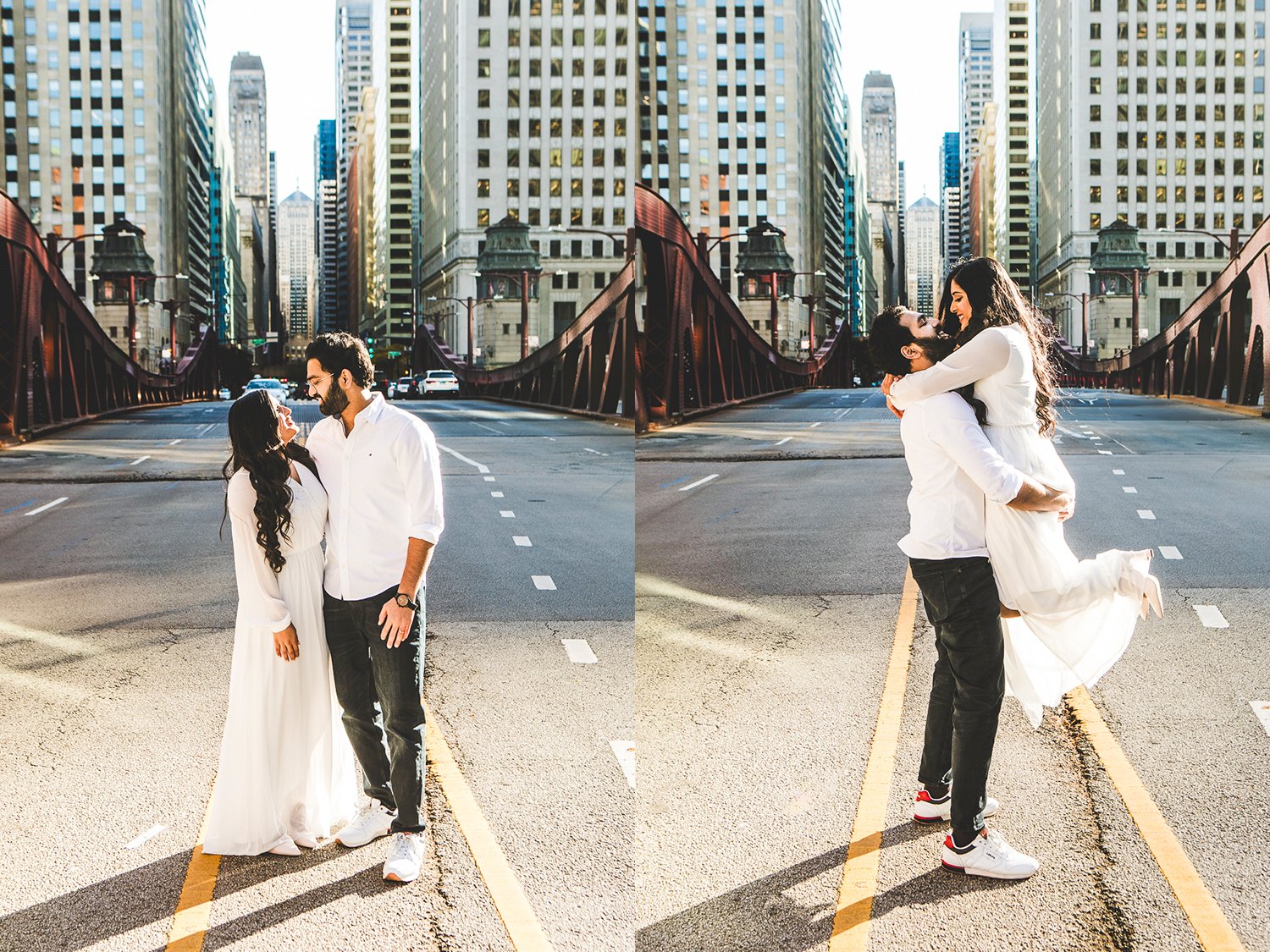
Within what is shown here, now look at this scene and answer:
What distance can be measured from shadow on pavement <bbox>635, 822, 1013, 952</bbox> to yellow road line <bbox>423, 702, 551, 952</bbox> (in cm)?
32

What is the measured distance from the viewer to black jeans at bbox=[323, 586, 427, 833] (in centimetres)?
447

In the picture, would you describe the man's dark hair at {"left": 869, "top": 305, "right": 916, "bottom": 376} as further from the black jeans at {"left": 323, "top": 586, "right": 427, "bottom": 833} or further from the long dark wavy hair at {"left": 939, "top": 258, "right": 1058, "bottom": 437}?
the black jeans at {"left": 323, "top": 586, "right": 427, "bottom": 833}

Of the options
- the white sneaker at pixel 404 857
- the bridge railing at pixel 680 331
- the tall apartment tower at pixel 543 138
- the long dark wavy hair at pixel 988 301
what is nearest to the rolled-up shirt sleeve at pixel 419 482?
the white sneaker at pixel 404 857

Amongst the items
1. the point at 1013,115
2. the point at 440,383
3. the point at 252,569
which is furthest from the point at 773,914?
the point at 1013,115

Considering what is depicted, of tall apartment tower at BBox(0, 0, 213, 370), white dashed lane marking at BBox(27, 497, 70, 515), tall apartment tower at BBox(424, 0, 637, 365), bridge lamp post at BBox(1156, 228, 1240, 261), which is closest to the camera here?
white dashed lane marking at BBox(27, 497, 70, 515)

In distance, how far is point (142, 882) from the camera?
165 inches

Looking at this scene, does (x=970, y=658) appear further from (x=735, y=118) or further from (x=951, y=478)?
(x=735, y=118)

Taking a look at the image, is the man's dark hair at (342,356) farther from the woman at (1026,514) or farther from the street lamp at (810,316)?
the street lamp at (810,316)

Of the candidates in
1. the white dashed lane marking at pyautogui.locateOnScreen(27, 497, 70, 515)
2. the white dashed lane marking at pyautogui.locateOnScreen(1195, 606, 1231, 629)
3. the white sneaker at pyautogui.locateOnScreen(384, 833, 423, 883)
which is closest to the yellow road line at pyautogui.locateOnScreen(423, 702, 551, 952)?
the white sneaker at pyautogui.locateOnScreen(384, 833, 423, 883)

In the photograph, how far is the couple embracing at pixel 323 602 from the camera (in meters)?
4.41

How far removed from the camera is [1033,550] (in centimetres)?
420

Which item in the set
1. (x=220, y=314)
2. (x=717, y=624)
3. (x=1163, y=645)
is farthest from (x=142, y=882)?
(x=220, y=314)

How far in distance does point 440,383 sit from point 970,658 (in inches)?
2536

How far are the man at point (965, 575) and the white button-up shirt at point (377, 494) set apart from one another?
1583 millimetres
